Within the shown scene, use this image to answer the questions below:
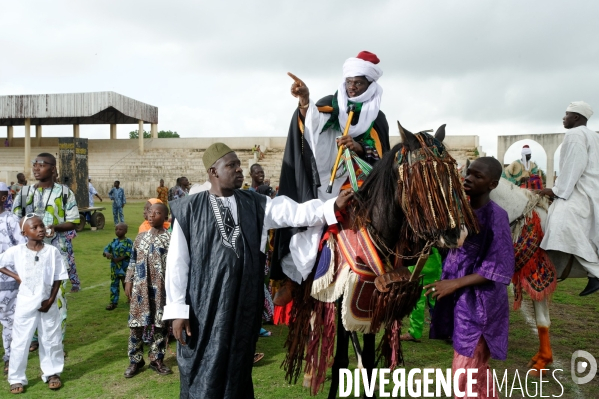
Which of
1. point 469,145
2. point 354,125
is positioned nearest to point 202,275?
point 354,125

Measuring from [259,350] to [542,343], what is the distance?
2.96 meters

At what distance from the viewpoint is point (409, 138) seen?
9.90 ft

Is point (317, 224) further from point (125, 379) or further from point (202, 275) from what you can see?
point (125, 379)

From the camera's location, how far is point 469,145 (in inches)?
1234

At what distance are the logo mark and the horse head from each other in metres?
2.72

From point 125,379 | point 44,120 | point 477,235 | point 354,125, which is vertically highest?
point 44,120

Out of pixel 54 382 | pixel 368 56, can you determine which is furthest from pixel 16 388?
pixel 368 56

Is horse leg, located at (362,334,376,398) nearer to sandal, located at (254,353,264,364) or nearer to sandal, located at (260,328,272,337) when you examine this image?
sandal, located at (254,353,264,364)

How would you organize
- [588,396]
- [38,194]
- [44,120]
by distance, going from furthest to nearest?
[44,120]
[38,194]
[588,396]

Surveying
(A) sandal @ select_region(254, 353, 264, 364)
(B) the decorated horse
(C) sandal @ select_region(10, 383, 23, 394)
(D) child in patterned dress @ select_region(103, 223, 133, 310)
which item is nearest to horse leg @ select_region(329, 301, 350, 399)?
(B) the decorated horse

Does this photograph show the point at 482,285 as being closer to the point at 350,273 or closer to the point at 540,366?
the point at 350,273

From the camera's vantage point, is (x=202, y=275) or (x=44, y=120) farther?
(x=44, y=120)

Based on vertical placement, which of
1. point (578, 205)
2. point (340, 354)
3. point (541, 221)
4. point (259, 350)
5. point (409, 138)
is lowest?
point (259, 350)

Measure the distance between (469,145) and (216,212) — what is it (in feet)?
100
